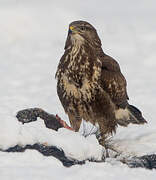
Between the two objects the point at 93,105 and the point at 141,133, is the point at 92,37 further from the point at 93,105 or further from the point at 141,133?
the point at 141,133

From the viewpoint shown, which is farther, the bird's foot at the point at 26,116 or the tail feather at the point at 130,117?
the tail feather at the point at 130,117

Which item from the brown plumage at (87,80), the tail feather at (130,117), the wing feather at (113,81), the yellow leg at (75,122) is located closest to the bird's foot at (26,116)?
the brown plumage at (87,80)

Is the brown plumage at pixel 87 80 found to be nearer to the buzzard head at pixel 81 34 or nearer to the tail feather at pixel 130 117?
the buzzard head at pixel 81 34

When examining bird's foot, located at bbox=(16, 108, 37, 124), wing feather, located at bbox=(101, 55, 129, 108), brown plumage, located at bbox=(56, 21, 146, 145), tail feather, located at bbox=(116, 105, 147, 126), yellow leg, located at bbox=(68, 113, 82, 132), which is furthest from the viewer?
tail feather, located at bbox=(116, 105, 147, 126)

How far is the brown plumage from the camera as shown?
9781 mm

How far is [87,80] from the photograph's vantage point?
9742mm

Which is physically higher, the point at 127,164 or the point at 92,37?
the point at 92,37

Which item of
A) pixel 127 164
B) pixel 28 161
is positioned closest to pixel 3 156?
pixel 28 161

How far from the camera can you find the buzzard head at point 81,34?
32.2ft

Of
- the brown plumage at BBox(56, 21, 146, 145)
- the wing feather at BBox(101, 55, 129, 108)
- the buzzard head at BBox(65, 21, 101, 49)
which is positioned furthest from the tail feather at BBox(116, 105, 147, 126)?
the buzzard head at BBox(65, 21, 101, 49)

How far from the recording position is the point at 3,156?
696cm

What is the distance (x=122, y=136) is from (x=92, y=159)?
224 cm

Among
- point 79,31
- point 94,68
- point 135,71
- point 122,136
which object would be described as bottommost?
point 122,136

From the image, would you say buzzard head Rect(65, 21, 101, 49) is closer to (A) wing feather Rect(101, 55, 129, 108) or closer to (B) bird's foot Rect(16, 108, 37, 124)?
(A) wing feather Rect(101, 55, 129, 108)
